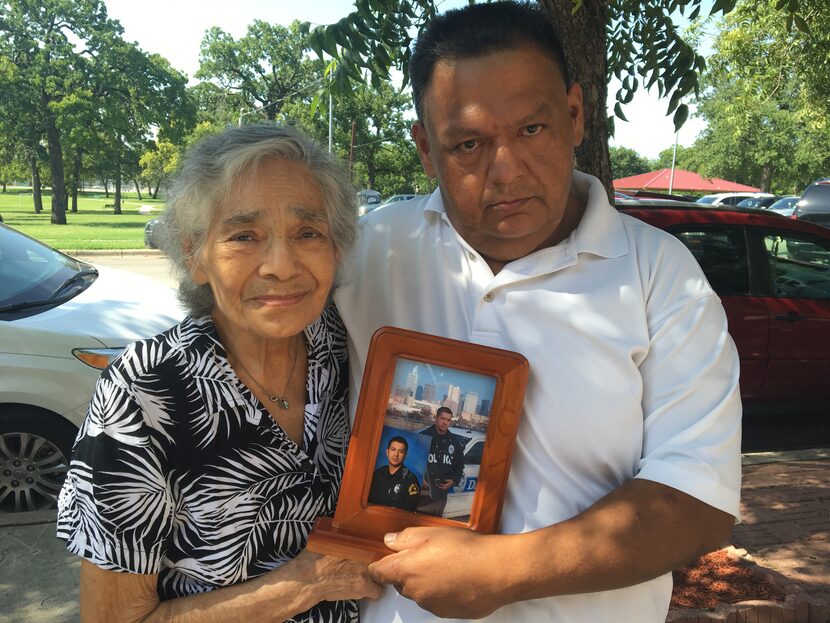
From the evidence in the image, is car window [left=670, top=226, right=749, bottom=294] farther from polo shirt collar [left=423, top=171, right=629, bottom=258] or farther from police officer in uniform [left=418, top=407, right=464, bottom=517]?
police officer in uniform [left=418, top=407, right=464, bottom=517]

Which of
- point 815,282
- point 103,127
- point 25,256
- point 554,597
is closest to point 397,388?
point 554,597

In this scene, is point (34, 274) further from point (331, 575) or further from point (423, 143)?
point (331, 575)

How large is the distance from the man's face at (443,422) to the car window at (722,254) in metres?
4.85

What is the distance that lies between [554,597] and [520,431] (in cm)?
37

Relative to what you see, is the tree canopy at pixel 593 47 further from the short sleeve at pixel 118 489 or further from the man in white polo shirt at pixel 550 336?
the short sleeve at pixel 118 489

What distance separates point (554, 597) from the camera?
4.76ft

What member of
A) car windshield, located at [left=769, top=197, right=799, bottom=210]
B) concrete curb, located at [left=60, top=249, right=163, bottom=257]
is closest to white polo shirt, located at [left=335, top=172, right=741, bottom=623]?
concrete curb, located at [left=60, top=249, right=163, bottom=257]

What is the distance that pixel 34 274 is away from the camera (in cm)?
463

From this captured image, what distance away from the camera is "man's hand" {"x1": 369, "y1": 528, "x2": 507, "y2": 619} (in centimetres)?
129

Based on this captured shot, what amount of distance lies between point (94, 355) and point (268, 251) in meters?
3.07

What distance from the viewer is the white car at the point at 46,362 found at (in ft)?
13.2

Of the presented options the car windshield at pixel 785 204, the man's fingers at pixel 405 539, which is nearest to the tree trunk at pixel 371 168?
the car windshield at pixel 785 204

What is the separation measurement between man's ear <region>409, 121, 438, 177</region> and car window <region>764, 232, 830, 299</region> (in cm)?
505

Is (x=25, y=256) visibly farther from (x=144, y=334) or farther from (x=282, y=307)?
(x=282, y=307)
